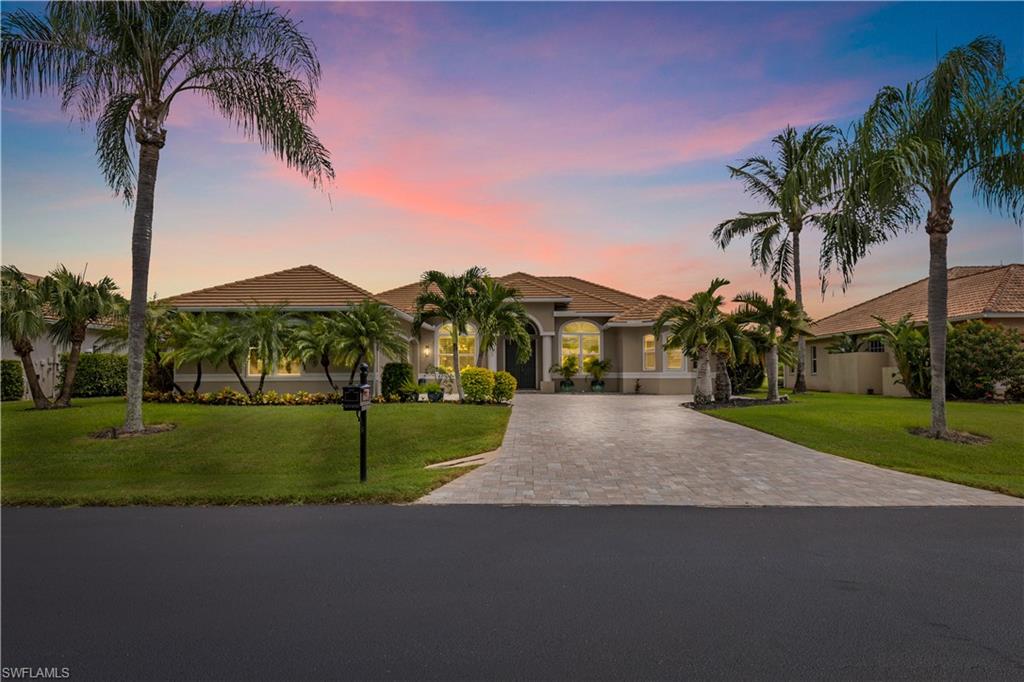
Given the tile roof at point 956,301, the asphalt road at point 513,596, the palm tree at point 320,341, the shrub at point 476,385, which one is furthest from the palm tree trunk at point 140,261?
the tile roof at point 956,301

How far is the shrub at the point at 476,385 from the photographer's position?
18078 millimetres

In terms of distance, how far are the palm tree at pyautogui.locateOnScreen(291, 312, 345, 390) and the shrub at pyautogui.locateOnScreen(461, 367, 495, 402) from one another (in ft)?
13.5

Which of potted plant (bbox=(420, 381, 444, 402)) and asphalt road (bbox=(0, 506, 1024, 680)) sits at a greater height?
potted plant (bbox=(420, 381, 444, 402))

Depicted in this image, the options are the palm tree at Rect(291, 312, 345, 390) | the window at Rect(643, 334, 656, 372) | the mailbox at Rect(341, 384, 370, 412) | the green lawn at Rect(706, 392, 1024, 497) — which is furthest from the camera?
the window at Rect(643, 334, 656, 372)

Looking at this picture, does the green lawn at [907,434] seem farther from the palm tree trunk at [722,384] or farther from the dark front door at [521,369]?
the dark front door at [521,369]

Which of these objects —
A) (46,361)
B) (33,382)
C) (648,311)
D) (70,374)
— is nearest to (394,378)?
(70,374)

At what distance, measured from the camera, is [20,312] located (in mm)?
13078

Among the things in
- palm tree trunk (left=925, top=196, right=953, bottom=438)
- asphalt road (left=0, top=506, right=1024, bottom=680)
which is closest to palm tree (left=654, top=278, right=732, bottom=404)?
palm tree trunk (left=925, top=196, right=953, bottom=438)

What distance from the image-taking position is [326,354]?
1764 centimetres

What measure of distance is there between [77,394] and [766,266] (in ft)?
90.7

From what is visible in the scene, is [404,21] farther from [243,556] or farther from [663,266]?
[663,266]

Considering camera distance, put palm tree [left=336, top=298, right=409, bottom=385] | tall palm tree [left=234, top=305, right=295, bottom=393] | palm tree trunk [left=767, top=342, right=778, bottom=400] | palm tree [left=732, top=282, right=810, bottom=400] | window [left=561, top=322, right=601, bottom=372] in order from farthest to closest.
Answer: window [left=561, top=322, right=601, bottom=372], palm tree [left=732, top=282, right=810, bottom=400], palm tree trunk [left=767, top=342, right=778, bottom=400], palm tree [left=336, top=298, right=409, bottom=385], tall palm tree [left=234, top=305, right=295, bottom=393]

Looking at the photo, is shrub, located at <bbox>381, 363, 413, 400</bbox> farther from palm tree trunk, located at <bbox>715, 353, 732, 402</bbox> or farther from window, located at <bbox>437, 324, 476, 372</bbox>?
palm tree trunk, located at <bbox>715, 353, 732, 402</bbox>

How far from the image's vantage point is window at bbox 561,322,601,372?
26.7 meters
